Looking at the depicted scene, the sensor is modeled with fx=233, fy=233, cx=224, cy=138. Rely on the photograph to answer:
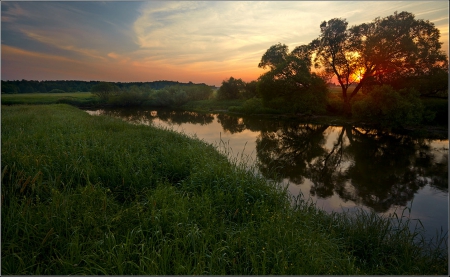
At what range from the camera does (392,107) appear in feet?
66.5

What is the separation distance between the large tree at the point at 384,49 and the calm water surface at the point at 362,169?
8783 millimetres

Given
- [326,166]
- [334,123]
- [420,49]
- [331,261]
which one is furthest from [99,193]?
[420,49]

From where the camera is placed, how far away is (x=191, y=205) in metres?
4.77

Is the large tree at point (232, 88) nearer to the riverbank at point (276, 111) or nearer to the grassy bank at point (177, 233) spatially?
the riverbank at point (276, 111)

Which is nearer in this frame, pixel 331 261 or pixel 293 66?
pixel 331 261

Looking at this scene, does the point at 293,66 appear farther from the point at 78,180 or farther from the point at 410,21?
the point at 78,180

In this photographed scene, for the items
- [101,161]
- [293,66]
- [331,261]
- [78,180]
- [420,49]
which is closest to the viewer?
[331,261]

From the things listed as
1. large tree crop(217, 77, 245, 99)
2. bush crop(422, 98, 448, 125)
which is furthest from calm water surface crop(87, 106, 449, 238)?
large tree crop(217, 77, 245, 99)

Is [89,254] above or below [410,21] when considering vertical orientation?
below

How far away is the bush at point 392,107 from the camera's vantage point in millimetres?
19688

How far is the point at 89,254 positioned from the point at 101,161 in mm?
4214

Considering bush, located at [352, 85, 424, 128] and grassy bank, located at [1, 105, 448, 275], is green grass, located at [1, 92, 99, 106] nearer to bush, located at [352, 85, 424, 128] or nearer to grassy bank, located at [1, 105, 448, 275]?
grassy bank, located at [1, 105, 448, 275]

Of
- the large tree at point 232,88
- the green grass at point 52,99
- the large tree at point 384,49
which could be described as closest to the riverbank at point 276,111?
the green grass at point 52,99

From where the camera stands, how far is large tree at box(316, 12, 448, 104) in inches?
870
